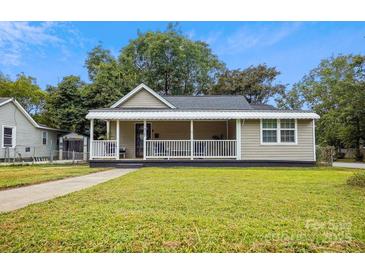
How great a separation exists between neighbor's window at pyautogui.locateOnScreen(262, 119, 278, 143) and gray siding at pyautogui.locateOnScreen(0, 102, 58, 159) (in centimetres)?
1580

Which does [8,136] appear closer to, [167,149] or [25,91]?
[167,149]

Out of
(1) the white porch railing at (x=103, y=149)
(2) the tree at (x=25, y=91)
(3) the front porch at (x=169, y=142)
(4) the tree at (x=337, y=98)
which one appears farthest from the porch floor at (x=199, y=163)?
(2) the tree at (x=25, y=91)

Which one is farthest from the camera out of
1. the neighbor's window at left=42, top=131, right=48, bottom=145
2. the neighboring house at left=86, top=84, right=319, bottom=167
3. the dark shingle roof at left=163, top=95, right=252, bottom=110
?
the neighbor's window at left=42, top=131, right=48, bottom=145

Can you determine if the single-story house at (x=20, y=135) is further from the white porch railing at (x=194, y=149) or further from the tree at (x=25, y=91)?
the tree at (x=25, y=91)

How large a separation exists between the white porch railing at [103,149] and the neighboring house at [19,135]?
21.3ft

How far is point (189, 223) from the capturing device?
3.57 metres

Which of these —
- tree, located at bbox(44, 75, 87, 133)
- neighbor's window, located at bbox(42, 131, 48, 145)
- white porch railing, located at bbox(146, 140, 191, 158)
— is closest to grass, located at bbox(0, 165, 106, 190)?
white porch railing, located at bbox(146, 140, 191, 158)

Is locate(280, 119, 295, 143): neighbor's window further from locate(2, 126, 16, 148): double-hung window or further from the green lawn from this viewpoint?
locate(2, 126, 16, 148): double-hung window

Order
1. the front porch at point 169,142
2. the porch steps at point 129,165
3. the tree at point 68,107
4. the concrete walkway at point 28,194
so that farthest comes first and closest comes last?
the tree at point 68,107
the front porch at point 169,142
the porch steps at point 129,165
the concrete walkway at point 28,194

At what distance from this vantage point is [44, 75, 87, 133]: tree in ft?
72.3

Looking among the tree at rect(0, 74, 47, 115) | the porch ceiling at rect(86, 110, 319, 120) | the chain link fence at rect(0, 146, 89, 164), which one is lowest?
the chain link fence at rect(0, 146, 89, 164)

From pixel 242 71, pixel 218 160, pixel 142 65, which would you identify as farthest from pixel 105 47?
pixel 218 160

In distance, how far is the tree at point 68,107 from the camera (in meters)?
22.0
